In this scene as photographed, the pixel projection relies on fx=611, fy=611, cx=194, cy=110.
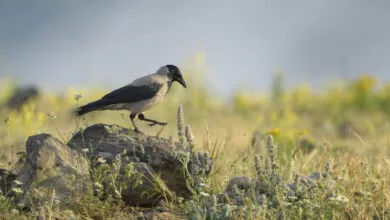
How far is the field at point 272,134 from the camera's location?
4.41m

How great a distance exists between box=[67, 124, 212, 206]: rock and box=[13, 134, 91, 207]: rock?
0.31 metres

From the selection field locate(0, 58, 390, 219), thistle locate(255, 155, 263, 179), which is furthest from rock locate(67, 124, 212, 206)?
thistle locate(255, 155, 263, 179)

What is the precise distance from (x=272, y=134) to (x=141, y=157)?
3000 millimetres

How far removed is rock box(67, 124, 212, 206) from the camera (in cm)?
489

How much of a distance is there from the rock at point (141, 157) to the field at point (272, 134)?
15 cm

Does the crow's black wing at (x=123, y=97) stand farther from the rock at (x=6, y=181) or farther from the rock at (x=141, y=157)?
the rock at (x=6, y=181)

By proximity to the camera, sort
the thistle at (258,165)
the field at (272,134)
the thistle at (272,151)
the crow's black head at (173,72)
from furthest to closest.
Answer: the crow's black head at (173,72), the field at (272,134), the thistle at (258,165), the thistle at (272,151)

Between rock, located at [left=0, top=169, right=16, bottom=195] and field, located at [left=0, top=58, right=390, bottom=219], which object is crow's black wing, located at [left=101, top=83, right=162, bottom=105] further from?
rock, located at [left=0, top=169, right=16, bottom=195]

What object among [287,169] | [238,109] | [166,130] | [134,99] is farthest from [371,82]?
[134,99]

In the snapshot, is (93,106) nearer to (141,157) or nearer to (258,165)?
(141,157)

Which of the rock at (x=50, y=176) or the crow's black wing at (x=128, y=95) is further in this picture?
the crow's black wing at (x=128, y=95)

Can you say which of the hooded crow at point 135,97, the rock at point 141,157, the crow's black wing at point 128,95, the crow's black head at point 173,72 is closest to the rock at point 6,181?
the rock at point 141,157

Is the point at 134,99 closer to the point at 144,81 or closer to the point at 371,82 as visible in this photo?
the point at 144,81

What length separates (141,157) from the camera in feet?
16.7
